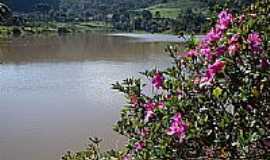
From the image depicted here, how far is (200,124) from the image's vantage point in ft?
5.69

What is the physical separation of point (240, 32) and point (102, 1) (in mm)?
126186

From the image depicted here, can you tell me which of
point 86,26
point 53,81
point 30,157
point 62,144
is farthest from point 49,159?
point 86,26

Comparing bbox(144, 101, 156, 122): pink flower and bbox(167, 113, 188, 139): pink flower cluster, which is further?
bbox(144, 101, 156, 122): pink flower

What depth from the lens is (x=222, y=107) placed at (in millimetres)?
1811

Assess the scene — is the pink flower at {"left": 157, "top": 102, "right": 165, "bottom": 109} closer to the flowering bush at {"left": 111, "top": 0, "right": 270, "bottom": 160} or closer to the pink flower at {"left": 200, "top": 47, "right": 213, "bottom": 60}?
the flowering bush at {"left": 111, "top": 0, "right": 270, "bottom": 160}

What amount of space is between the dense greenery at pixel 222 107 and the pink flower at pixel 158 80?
0.23 ft

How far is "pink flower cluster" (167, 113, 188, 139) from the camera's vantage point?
1717mm

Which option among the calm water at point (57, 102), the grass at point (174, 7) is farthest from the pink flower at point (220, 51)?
the grass at point (174, 7)

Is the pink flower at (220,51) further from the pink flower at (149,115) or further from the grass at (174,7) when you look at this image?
the grass at (174,7)

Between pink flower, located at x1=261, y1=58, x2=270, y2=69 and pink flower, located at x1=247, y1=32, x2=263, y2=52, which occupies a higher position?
pink flower, located at x1=247, y1=32, x2=263, y2=52

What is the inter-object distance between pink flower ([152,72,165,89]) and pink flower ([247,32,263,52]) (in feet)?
1.27

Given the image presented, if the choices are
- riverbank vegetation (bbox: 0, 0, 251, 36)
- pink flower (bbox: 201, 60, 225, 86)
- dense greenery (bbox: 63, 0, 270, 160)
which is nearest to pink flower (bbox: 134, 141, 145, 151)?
dense greenery (bbox: 63, 0, 270, 160)

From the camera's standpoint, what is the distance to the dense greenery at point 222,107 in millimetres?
1729

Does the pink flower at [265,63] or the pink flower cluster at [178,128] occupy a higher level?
the pink flower at [265,63]
